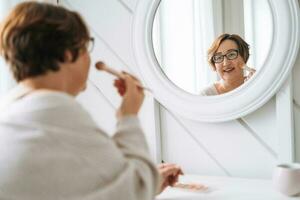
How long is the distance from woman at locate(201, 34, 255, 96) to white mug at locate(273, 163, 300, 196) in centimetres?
26

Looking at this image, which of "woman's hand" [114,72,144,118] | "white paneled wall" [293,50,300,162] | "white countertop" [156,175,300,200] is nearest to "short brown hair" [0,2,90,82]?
"woman's hand" [114,72,144,118]

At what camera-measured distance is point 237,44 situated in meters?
0.99

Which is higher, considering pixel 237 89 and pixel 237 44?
pixel 237 44

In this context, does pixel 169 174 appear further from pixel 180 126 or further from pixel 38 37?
pixel 38 37

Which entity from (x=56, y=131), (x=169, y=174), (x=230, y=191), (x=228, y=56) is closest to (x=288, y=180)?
(x=230, y=191)

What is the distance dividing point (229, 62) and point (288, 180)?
36cm

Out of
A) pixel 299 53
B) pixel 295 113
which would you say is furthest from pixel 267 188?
pixel 299 53

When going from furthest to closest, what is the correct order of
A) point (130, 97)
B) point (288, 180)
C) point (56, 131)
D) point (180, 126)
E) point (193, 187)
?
point (180, 126), point (193, 187), point (288, 180), point (130, 97), point (56, 131)

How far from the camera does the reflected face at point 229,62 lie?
3.24 ft

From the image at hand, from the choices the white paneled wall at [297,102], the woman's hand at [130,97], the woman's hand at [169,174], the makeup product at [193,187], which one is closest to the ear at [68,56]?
the woman's hand at [130,97]

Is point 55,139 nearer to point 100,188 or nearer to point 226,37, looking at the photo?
point 100,188

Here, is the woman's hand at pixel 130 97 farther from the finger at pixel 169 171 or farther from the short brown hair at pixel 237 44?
the short brown hair at pixel 237 44

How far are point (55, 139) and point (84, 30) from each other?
0.67 feet

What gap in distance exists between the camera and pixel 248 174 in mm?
1015
